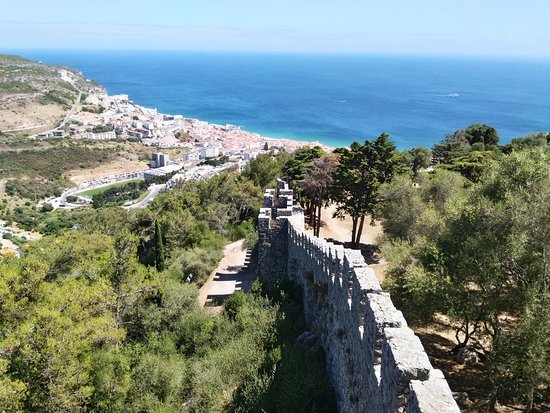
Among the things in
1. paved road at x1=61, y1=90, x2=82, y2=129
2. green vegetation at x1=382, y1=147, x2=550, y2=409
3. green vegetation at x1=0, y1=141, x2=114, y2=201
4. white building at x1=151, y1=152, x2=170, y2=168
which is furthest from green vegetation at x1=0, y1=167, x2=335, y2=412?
paved road at x1=61, y1=90, x2=82, y2=129

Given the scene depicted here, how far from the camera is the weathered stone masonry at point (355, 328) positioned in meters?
4.26

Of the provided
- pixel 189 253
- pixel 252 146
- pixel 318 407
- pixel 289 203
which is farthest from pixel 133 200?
pixel 318 407

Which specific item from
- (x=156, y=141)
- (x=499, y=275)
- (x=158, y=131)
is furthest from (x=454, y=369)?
(x=158, y=131)

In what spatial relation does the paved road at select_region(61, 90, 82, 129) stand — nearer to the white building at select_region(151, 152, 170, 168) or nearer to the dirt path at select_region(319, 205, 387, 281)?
the white building at select_region(151, 152, 170, 168)

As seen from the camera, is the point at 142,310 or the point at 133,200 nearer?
the point at 142,310

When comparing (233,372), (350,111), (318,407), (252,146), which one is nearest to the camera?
(318,407)

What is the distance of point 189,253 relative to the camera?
18.9m

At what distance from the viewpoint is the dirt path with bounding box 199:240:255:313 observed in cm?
1582

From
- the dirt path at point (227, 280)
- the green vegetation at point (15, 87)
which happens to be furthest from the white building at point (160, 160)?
the dirt path at point (227, 280)

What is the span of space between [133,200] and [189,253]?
63.3 metres

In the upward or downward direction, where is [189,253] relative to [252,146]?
upward

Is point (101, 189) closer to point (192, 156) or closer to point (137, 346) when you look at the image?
point (192, 156)

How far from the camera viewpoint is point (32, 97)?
5256 inches

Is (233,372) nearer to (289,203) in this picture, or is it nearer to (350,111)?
(289,203)
